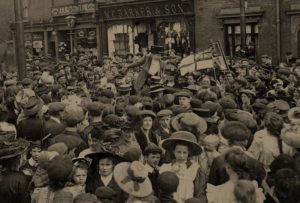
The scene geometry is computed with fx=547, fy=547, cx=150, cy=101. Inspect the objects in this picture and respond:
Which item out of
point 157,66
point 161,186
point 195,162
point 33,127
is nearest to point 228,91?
point 157,66

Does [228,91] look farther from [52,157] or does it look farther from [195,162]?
[52,157]

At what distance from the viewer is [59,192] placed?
484 centimetres

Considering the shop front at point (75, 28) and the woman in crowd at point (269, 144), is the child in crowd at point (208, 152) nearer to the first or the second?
the woman in crowd at point (269, 144)

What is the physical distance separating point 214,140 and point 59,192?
2.17 meters

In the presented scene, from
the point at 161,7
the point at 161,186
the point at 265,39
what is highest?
the point at 161,7

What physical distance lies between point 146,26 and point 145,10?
0.97 meters

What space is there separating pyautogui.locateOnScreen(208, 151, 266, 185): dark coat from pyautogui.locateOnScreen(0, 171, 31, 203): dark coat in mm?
1876

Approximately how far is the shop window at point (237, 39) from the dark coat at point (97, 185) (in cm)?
1683

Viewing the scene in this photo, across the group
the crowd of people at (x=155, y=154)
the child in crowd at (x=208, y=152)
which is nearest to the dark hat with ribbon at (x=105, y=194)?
the crowd of people at (x=155, y=154)

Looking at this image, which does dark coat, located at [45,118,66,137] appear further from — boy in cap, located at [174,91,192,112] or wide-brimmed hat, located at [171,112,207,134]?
boy in cap, located at [174,91,192,112]

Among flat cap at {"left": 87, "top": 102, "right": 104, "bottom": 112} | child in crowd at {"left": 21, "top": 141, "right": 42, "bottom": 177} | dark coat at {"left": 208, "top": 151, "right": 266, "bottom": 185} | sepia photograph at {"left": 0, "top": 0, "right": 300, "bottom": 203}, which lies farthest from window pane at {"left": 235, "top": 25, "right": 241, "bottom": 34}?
dark coat at {"left": 208, "top": 151, "right": 266, "bottom": 185}

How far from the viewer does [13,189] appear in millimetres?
5164

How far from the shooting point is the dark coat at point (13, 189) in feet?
16.9

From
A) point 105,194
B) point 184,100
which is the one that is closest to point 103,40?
point 184,100
